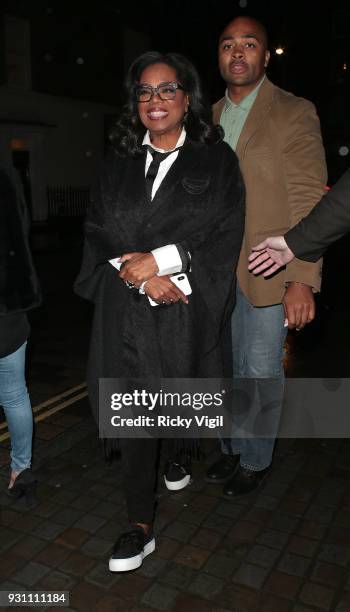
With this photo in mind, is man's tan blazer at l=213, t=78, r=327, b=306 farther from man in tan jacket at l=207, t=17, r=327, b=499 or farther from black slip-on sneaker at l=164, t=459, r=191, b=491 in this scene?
black slip-on sneaker at l=164, t=459, r=191, b=491

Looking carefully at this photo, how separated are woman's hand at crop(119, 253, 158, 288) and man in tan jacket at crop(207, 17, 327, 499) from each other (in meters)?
0.72

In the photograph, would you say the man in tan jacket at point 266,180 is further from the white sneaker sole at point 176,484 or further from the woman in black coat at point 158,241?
Result: the white sneaker sole at point 176,484

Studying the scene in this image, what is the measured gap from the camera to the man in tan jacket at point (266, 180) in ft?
9.04

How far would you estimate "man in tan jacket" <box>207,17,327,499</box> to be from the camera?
2754 mm

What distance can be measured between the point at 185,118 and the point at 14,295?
124cm

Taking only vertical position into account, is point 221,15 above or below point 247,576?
above

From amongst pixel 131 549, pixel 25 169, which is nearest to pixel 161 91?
pixel 131 549

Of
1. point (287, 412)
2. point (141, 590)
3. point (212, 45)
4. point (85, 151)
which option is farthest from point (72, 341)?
point (212, 45)

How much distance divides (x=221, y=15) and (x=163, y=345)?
1029 inches

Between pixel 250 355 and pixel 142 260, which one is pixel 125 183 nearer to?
pixel 142 260

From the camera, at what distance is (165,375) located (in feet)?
8.70

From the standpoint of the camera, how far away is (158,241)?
2508 millimetres

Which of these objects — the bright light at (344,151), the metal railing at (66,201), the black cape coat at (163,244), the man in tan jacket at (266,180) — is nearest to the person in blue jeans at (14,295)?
the black cape coat at (163,244)

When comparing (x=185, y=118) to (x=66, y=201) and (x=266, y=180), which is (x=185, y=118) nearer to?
(x=266, y=180)
